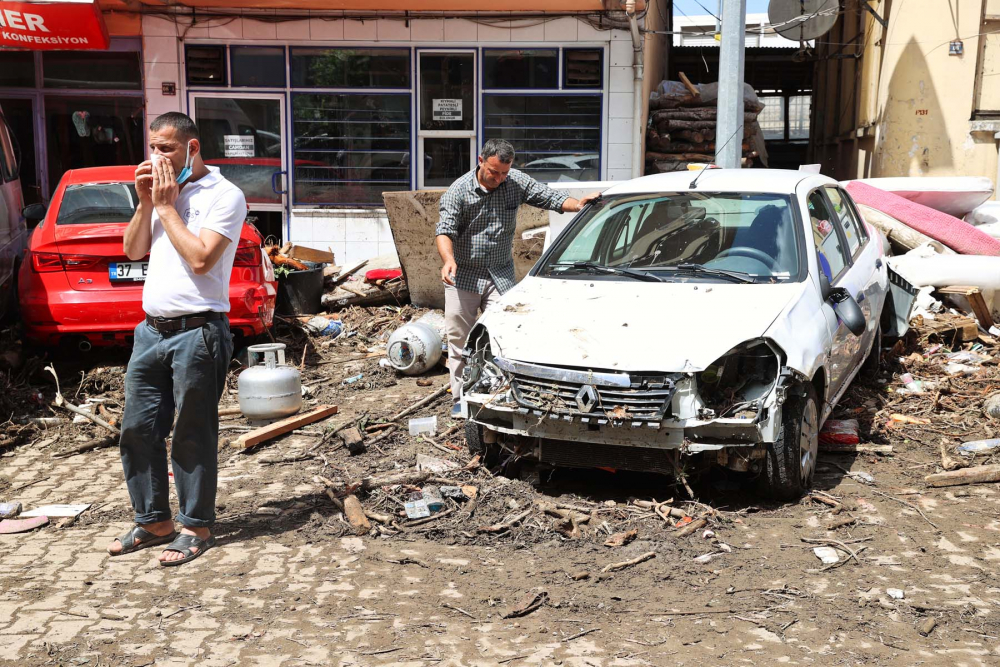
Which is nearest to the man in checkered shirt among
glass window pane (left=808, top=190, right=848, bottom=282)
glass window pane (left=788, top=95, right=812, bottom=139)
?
glass window pane (left=808, top=190, right=848, bottom=282)

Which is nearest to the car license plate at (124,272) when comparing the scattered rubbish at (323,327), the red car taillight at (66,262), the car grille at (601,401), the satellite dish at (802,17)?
the red car taillight at (66,262)

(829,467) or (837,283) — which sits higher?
(837,283)

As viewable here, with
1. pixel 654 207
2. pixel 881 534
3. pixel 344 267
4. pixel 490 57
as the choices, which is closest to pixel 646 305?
pixel 654 207

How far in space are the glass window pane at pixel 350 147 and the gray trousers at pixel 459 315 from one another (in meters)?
6.18

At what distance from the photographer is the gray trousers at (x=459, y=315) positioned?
262 inches

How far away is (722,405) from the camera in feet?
15.5

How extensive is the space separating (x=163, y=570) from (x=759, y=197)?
3946 millimetres

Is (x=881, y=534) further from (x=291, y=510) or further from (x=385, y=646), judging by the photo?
(x=291, y=510)

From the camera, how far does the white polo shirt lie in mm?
4332

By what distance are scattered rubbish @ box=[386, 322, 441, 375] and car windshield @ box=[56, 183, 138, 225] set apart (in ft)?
7.85

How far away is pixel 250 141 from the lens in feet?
41.6

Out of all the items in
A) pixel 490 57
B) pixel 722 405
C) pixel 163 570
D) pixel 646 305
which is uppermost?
pixel 490 57

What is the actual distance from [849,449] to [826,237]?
1314 mm

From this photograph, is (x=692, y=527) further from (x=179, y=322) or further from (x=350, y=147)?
(x=350, y=147)
